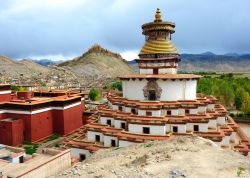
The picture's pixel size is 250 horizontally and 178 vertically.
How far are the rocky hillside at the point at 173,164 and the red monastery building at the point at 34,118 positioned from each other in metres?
14.4

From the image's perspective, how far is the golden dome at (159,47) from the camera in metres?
27.5

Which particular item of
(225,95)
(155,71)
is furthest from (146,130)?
(225,95)

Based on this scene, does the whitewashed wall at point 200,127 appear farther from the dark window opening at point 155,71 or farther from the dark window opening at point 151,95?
the dark window opening at point 155,71

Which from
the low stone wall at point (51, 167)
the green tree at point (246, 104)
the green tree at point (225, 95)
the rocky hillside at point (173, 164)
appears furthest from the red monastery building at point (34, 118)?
the green tree at point (225, 95)

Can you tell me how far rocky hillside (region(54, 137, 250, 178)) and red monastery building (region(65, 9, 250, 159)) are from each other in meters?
4.86

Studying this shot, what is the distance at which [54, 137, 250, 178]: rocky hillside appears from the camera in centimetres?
1202

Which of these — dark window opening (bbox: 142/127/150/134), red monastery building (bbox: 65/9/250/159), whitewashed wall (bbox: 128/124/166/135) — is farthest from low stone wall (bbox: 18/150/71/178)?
dark window opening (bbox: 142/127/150/134)

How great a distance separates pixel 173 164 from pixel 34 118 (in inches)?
741

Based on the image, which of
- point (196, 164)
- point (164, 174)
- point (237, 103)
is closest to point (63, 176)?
point (164, 174)

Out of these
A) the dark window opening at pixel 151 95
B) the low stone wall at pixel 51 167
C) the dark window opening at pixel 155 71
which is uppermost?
the dark window opening at pixel 155 71

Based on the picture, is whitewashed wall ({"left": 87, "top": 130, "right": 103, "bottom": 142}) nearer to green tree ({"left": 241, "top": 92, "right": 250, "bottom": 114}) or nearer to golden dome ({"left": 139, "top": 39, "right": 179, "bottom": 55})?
golden dome ({"left": 139, "top": 39, "right": 179, "bottom": 55})

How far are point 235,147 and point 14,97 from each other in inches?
1109

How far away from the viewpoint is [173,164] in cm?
1322

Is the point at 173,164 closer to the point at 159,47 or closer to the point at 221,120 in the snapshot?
the point at 221,120
